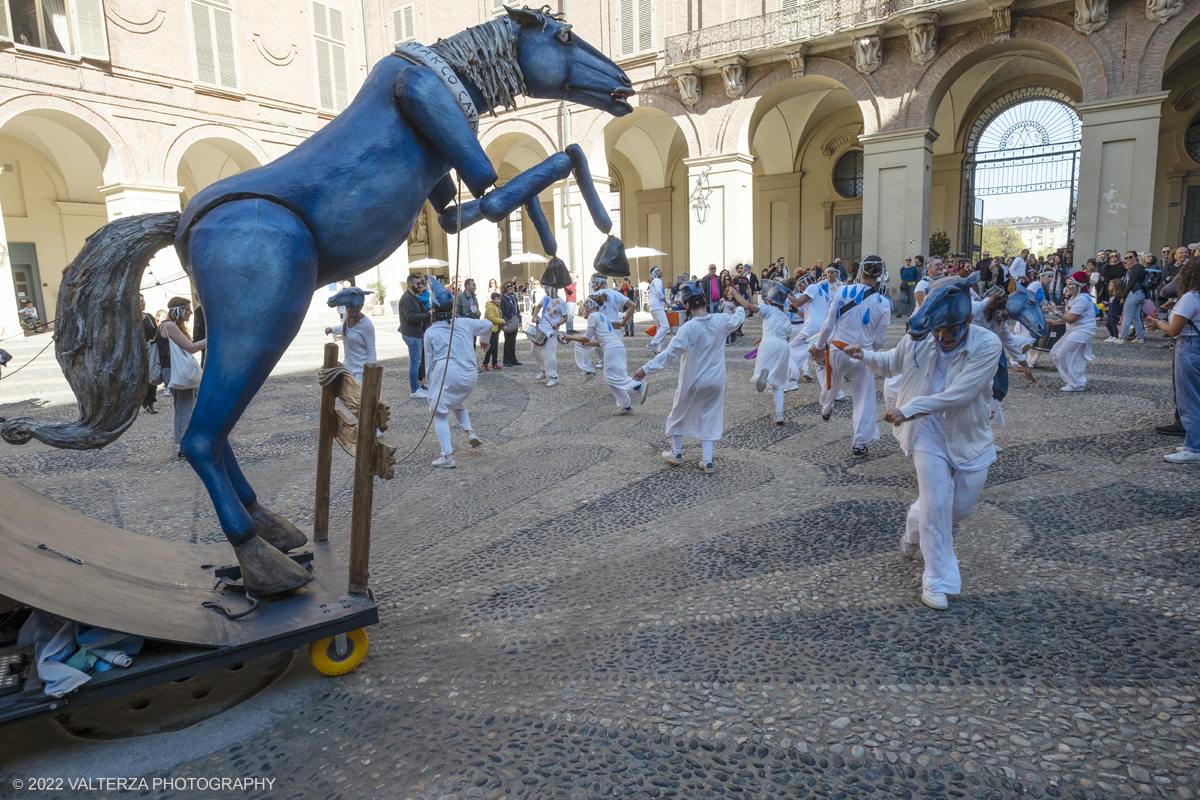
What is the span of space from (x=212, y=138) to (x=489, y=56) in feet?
78.6

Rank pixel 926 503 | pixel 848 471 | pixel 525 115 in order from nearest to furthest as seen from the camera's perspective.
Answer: pixel 926 503
pixel 848 471
pixel 525 115

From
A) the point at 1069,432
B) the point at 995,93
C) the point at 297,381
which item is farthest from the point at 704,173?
the point at 1069,432

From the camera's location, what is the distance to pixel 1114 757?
2.61m

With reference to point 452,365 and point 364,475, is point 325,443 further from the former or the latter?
point 452,365

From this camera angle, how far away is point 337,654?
10.6 feet

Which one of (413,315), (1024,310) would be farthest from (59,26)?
(1024,310)

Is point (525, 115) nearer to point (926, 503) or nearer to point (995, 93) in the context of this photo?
point (995, 93)

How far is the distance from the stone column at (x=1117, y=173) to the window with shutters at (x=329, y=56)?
2306cm

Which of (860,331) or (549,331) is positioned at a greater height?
(860,331)

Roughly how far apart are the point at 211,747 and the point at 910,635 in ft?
10.0

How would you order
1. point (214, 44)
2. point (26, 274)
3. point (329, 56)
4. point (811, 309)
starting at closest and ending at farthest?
1. point (811, 309)
2. point (214, 44)
3. point (26, 274)
4. point (329, 56)

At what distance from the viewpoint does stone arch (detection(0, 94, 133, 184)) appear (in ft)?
62.4

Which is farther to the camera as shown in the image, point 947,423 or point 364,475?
point 947,423

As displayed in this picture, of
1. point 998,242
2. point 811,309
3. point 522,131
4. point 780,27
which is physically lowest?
point 811,309
